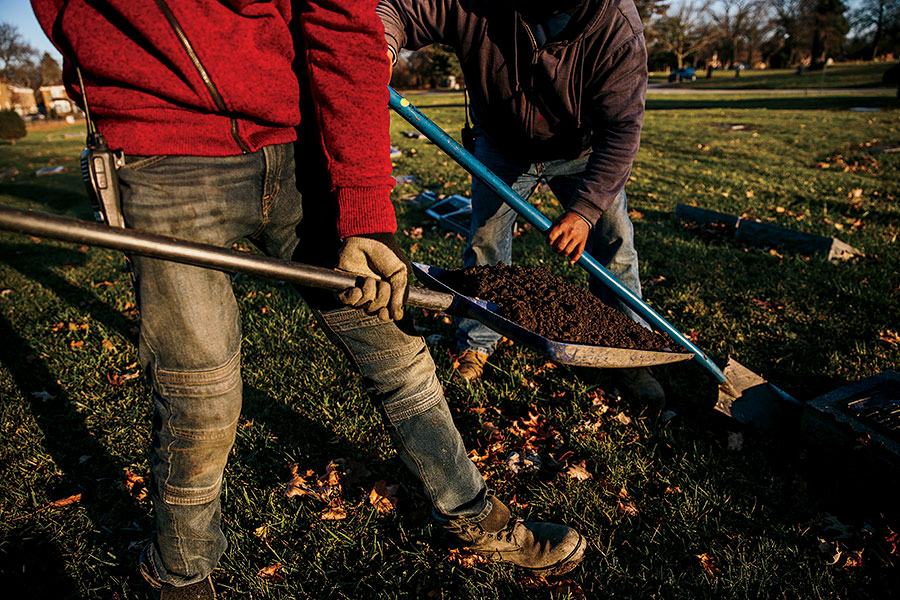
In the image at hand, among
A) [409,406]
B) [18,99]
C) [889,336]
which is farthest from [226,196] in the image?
[18,99]

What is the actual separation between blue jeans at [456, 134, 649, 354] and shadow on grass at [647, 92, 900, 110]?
22263mm

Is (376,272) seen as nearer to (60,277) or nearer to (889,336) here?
(889,336)

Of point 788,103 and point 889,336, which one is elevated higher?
point 788,103

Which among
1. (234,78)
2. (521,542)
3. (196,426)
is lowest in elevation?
(521,542)

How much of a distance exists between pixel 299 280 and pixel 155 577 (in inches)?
48.1

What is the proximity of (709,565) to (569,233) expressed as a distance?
1.64 metres

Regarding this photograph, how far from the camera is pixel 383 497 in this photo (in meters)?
2.63

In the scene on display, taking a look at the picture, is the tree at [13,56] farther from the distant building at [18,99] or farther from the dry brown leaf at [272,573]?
the dry brown leaf at [272,573]

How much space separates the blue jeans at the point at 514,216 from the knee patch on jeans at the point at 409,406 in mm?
1159

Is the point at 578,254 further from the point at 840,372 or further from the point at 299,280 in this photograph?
the point at 840,372

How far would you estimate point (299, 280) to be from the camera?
1.61m

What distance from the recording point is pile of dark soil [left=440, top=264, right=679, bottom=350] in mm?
2219

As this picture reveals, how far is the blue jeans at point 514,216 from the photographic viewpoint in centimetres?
318

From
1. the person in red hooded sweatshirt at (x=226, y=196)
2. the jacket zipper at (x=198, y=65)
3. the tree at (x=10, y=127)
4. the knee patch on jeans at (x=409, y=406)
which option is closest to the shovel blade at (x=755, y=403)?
the person in red hooded sweatshirt at (x=226, y=196)
